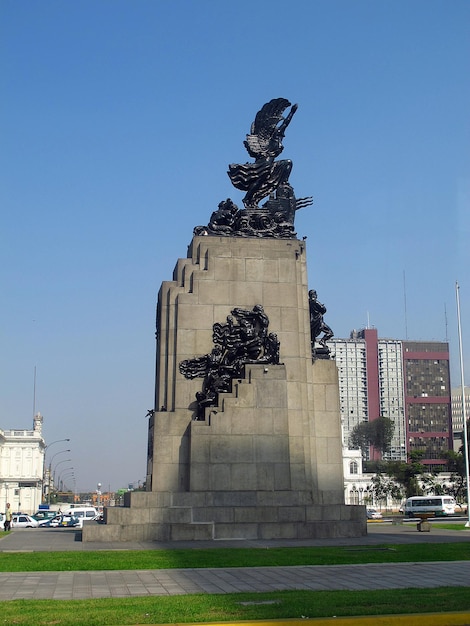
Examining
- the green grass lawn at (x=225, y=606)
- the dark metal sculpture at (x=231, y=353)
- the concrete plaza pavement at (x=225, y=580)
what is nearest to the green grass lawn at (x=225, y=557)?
the concrete plaza pavement at (x=225, y=580)

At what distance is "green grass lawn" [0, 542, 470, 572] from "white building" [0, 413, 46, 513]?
11740 cm

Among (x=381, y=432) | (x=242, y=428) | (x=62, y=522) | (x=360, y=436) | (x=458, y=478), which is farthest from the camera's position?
(x=360, y=436)

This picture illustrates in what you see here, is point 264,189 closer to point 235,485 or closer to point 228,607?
point 235,485

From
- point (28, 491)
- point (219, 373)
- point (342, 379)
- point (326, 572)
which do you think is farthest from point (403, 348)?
point (326, 572)

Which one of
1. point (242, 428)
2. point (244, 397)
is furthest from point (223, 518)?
point (244, 397)

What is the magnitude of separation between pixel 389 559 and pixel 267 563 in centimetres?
309

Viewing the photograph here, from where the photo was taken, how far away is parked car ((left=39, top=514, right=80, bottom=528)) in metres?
55.6

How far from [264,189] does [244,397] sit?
36.0 ft

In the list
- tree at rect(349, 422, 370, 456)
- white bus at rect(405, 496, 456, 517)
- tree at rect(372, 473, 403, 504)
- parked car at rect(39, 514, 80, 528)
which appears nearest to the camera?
parked car at rect(39, 514, 80, 528)

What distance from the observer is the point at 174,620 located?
37.7ft

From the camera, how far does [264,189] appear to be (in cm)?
3628

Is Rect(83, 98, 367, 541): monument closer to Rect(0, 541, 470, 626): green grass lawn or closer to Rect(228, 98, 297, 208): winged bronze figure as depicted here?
Rect(228, 98, 297, 208): winged bronze figure

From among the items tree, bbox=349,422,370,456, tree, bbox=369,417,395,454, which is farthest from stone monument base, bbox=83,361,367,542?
tree, bbox=349,422,370,456

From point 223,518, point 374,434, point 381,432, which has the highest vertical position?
point 381,432
